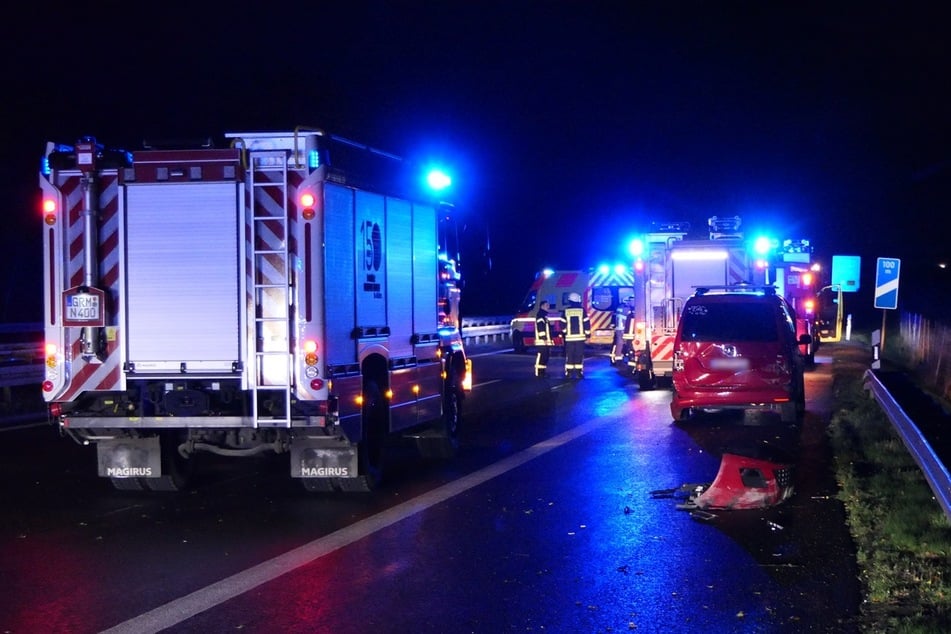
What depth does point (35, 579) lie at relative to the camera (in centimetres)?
689

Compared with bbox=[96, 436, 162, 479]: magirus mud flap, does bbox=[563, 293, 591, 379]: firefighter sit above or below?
above

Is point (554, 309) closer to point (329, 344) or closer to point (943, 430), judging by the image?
point (943, 430)

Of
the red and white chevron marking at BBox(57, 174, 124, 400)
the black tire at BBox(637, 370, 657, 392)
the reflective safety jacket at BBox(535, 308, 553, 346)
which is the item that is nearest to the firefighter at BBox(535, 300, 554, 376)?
the reflective safety jacket at BBox(535, 308, 553, 346)

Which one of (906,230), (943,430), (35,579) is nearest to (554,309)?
(943,430)

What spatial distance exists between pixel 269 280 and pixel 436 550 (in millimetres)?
2749

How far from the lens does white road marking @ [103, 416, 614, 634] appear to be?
5980 millimetres

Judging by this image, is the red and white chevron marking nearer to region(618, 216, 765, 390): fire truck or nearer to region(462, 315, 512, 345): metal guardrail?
region(618, 216, 765, 390): fire truck

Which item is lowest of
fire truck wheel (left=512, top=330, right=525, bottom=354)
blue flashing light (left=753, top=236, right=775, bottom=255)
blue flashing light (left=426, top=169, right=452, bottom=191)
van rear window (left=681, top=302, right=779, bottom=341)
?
fire truck wheel (left=512, top=330, right=525, bottom=354)

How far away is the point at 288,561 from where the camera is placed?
731 cm

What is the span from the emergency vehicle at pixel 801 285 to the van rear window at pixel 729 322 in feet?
39.0

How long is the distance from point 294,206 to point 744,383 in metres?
7.16

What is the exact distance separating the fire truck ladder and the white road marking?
125 cm

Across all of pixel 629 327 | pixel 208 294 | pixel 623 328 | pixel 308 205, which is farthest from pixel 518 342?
pixel 308 205

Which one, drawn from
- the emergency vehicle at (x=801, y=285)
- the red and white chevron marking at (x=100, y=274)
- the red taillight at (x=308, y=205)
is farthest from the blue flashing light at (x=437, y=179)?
the emergency vehicle at (x=801, y=285)
